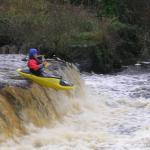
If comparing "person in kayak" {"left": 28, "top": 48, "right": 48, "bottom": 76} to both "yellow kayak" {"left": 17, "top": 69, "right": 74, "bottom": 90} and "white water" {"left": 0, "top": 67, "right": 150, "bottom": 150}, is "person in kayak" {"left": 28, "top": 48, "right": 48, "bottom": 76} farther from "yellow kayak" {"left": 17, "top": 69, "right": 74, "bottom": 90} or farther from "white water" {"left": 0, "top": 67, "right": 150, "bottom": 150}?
"white water" {"left": 0, "top": 67, "right": 150, "bottom": 150}

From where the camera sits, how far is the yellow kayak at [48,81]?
11.9 m

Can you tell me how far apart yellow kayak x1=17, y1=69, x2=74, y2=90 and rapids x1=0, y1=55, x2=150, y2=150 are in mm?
140

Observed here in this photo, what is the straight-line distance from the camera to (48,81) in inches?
478

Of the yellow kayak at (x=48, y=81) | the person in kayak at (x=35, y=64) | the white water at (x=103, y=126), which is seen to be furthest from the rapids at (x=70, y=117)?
the person in kayak at (x=35, y=64)

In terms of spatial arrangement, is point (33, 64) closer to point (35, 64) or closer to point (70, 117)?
point (35, 64)

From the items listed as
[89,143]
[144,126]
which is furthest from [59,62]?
[89,143]

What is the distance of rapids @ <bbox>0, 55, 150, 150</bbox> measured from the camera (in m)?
9.92

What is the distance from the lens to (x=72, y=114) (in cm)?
1249

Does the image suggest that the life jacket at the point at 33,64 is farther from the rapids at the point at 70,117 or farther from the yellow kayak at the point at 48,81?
the rapids at the point at 70,117

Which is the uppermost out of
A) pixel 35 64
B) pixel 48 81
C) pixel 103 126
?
pixel 35 64

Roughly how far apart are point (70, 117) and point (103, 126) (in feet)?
2.90

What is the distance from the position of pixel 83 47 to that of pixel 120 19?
21.4ft

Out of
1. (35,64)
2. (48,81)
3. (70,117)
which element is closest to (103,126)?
(70,117)

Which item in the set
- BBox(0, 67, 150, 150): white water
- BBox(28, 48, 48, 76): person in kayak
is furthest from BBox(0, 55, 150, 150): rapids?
BBox(28, 48, 48, 76): person in kayak
